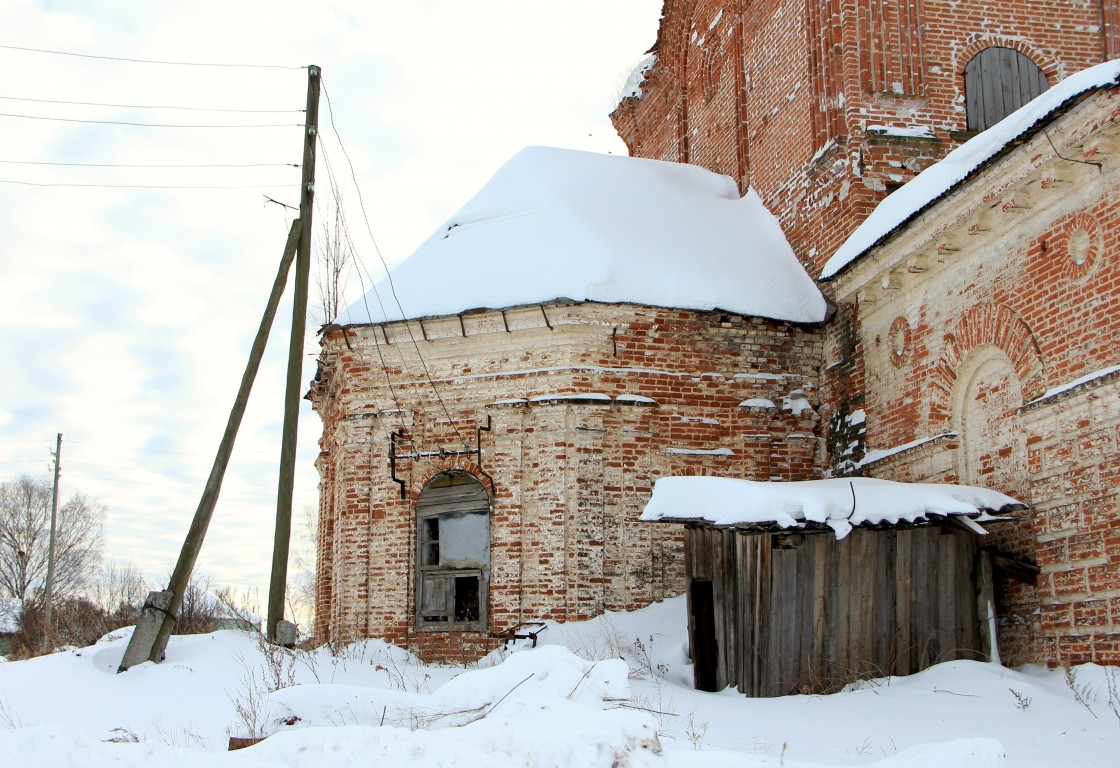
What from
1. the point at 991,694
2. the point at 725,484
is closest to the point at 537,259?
the point at 725,484

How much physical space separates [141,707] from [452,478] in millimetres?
5191

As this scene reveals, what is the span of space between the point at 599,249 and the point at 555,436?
2.50 meters

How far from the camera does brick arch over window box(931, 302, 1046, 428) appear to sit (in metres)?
10.2

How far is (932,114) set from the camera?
1445 centimetres

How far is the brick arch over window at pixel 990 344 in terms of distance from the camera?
1017 centimetres

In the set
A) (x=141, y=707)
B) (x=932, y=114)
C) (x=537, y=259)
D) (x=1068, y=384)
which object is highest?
(x=932, y=114)

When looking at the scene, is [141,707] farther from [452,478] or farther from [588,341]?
[588,341]

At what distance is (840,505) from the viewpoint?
9.94 metres

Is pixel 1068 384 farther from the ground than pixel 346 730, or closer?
farther from the ground

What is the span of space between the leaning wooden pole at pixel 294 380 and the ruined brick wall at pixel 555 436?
2286mm

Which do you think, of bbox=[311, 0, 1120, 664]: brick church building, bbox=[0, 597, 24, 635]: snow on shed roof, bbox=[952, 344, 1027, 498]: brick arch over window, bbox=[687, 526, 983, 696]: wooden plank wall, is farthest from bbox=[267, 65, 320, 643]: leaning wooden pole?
bbox=[0, 597, 24, 635]: snow on shed roof

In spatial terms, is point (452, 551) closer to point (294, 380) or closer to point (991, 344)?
point (294, 380)

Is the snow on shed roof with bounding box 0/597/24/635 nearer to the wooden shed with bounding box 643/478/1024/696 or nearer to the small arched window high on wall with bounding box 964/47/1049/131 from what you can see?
the wooden shed with bounding box 643/478/1024/696

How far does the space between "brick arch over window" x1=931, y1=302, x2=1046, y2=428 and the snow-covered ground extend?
2.65 meters
